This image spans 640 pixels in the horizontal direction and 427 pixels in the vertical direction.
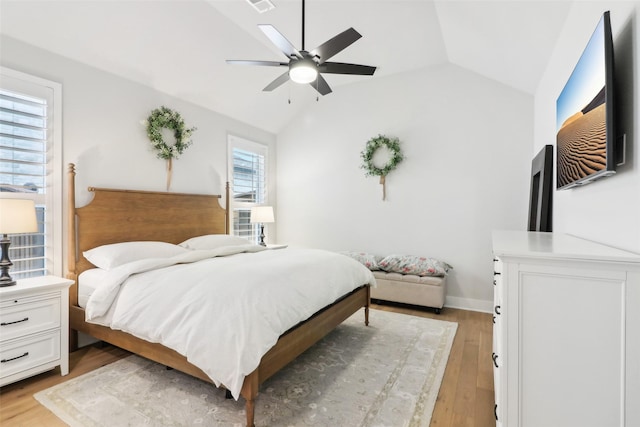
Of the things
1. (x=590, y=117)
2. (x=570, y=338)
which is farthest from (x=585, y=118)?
(x=570, y=338)

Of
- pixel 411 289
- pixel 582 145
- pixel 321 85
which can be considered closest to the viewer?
pixel 582 145

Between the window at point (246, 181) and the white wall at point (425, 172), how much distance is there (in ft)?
1.92

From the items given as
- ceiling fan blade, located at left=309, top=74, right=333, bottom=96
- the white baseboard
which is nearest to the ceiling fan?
ceiling fan blade, located at left=309, top=74, right=333, bottom=96

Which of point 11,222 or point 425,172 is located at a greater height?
point 425,172

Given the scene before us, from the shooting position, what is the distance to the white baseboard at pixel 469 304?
4.15m

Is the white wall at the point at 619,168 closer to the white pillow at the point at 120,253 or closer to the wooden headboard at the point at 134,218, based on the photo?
the white pillow at the point at 120,253

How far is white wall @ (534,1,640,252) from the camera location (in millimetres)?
1290

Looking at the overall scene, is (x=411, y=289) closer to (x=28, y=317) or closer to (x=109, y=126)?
(x=28, y=317)

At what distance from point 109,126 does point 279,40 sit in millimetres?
2087

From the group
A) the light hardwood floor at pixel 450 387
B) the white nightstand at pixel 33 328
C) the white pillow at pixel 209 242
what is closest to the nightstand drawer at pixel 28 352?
the white nightstand at pixel 33 328

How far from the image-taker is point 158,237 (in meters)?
3.63

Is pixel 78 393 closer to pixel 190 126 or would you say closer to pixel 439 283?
pixel 190 126

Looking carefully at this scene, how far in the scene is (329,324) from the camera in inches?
109

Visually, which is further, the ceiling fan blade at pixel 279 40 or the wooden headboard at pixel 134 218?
the wooden headboard at pixel 134 218
